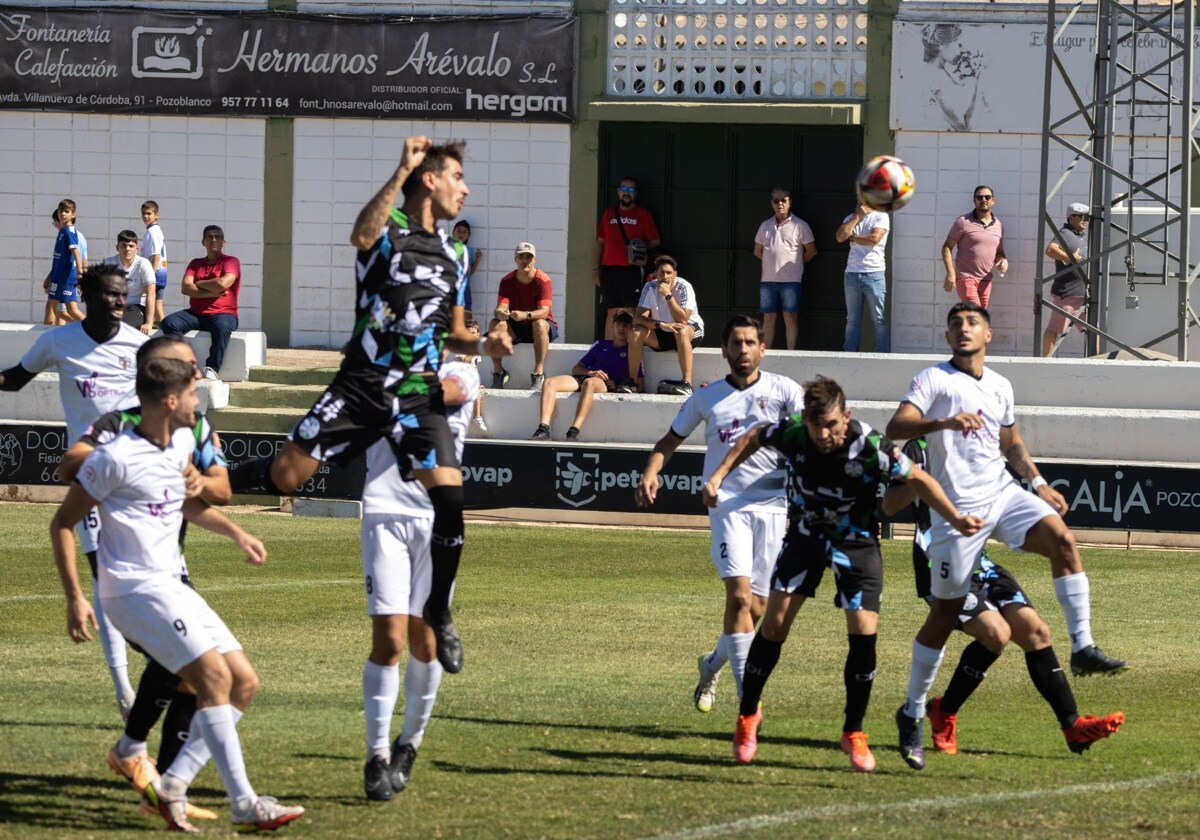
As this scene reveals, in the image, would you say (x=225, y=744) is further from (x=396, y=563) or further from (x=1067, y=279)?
(x=1067, y=279)

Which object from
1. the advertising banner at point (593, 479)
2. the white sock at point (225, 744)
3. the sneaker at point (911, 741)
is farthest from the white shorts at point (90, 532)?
the advertising banner at point (593, 479)

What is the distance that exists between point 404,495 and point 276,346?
59.2ft

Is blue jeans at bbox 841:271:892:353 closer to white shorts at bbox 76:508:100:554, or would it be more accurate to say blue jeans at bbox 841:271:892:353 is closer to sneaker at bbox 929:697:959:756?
sneaker at bbox 929:697:959:756

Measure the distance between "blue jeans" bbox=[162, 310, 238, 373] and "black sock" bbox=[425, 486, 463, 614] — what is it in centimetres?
1394

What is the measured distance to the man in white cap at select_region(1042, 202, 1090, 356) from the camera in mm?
21375

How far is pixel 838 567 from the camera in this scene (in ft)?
28.0

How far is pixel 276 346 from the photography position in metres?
25.4

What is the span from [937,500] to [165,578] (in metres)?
3.55

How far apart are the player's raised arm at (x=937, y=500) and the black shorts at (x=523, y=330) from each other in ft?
42.4

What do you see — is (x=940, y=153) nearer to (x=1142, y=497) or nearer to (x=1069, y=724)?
(x=1142, y=497)

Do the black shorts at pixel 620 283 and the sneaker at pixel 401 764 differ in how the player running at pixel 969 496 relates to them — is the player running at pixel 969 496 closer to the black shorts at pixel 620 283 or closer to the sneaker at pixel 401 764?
the sneaker at pixel 401 764

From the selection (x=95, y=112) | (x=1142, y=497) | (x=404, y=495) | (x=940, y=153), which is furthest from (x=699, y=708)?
(x=95, y=112)

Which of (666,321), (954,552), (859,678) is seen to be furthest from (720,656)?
(666,321)

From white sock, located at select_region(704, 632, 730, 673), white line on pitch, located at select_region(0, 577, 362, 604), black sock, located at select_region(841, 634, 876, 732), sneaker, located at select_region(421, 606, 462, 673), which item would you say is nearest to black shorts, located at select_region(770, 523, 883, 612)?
black sock, located at select_region(841, 634, 876, 732)
